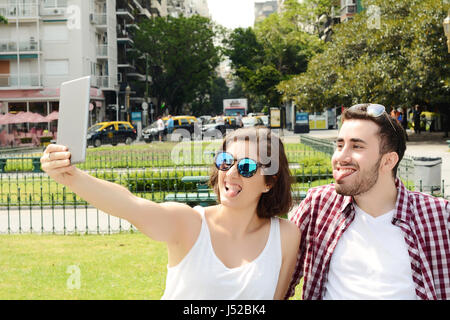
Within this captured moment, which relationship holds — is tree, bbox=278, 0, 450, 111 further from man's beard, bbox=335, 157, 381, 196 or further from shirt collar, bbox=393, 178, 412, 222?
man's beard, bbox=335, 157, 381, 196

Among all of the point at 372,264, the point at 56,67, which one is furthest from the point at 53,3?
the point at 372,264

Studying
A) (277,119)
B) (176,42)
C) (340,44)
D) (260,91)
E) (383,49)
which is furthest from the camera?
(176,42)

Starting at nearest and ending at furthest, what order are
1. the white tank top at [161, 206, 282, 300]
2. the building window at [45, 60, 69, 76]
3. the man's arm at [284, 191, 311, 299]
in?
the white tank top at [161, 206, 282, 300] < the man's arm at [284, 191, 311, 299] < the building window at [45, 60, 69, 76]

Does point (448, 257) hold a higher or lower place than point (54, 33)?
lower

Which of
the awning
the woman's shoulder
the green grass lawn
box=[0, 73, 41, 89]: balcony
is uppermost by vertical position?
box=[0, 73, 41, 89]: balcony

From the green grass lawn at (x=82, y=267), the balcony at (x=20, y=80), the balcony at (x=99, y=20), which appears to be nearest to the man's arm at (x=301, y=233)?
the green grass lawn at (x=82, y=267)

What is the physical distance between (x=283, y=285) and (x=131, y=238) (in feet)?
19.5

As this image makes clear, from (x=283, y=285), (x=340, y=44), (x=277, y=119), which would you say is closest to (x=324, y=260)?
(x=283, y=285)

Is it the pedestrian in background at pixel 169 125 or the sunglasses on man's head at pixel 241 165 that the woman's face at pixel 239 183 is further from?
the pedestrian in background at pixel 169 125

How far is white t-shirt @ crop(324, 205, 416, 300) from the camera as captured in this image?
276cm

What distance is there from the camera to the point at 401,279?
2773 mm

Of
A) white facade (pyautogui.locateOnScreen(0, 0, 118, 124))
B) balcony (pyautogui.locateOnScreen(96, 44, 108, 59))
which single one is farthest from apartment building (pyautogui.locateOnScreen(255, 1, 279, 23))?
white facade (pyautogui.locateOnScreen(0, 0, 118, 124))

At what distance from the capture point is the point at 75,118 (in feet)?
7.09
